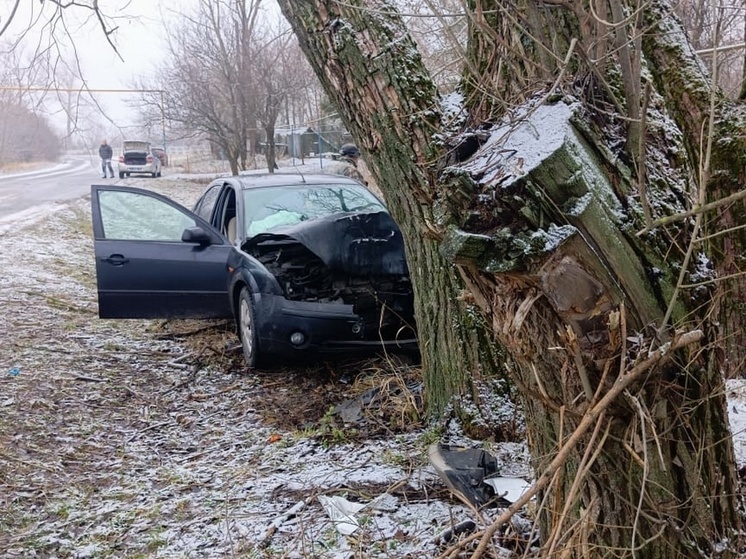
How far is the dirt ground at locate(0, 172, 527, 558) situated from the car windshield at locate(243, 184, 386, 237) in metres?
1.28

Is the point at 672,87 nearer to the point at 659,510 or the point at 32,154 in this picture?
the point at 659,510

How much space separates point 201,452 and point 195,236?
8.24 ft

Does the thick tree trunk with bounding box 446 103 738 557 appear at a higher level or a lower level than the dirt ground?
higher

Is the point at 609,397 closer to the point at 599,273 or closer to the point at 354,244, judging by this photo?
the point at 599,273

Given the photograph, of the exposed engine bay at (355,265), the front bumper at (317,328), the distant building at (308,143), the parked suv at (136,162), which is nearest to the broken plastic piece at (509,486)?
the front bumper at (317,328)

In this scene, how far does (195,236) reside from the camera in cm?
Answer: 638

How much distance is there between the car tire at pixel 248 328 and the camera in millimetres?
5582

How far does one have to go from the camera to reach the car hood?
5629 millimetres

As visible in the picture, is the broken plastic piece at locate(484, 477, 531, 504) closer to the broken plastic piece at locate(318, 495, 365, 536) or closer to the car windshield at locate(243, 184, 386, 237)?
the broken plastic piece at locate(318, 495, 365, 536)

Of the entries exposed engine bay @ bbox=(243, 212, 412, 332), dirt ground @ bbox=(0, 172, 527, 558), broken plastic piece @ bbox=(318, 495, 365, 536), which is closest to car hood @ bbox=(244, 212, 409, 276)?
exposed engine bay @ bbox=(243, 212, 412, 332)

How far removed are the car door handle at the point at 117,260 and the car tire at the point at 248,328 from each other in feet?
3.90

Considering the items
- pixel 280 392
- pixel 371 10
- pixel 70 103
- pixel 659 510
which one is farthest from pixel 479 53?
pixel 70 103

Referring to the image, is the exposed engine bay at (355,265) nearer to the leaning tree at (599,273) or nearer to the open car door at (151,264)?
the open car door at (151,264)

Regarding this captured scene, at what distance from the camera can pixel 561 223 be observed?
6.11ft
